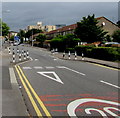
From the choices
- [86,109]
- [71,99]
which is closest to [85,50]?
[71,99]

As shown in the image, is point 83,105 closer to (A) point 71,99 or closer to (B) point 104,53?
(A) point 71,99

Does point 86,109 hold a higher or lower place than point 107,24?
lower

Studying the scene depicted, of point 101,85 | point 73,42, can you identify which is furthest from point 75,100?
point 73,42

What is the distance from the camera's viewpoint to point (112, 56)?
966 inches

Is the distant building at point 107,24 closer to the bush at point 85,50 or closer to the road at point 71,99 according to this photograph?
the bush at point 85,50

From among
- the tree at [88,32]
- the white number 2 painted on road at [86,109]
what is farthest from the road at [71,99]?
the tree at [88,32]

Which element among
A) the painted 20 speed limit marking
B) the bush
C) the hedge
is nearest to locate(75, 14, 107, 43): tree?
the bush

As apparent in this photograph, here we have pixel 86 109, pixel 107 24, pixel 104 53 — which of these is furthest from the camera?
pixel 107 24

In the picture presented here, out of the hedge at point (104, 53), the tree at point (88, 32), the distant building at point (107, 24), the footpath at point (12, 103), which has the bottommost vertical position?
the footpath at point (12, 103)

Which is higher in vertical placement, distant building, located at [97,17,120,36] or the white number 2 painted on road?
distant building, located at [97,17,120,36]

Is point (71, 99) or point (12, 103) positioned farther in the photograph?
point (71, 99)

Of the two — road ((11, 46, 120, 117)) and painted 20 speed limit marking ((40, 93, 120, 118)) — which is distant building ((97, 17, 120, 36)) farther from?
painted 20 speed limit marking ((40, 93, 120, 118))

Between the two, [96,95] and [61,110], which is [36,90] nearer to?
[96,95]

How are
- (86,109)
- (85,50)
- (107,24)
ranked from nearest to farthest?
(86,109) → (85,50) → (107,24)
